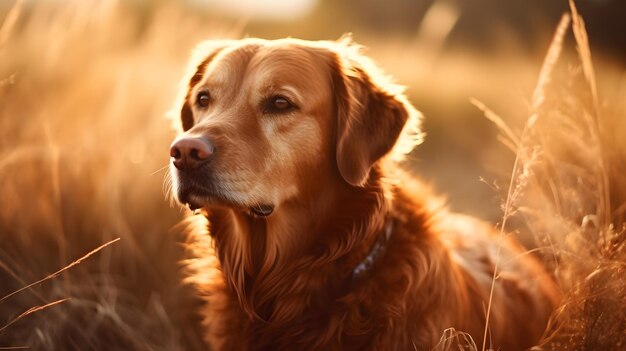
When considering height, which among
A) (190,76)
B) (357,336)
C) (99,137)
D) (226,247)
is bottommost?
(357,336)

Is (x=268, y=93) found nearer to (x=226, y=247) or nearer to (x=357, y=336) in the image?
(x=226, y=247)

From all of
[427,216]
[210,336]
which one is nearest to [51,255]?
[210,336]

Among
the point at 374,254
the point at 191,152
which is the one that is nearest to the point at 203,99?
the point at 191,152

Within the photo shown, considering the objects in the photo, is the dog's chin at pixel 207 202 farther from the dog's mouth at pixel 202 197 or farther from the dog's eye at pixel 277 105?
the dog's eye at pixel 277 105

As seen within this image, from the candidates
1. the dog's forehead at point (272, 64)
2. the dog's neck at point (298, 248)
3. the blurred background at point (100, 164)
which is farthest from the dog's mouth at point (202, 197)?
the blurred background at point (100, 164)

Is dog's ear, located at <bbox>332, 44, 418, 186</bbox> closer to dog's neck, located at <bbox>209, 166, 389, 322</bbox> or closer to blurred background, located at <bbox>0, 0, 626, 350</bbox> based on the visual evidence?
dog's neck, located at <bbox>209, 166, 389, 322</bbox>

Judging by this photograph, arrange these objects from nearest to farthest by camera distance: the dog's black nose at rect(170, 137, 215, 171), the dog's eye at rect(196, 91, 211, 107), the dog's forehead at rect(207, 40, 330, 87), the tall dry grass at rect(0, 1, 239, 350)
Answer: the dog's black nose at rect(170, 137, 215, 171), the dog's forehead at rect(207, 40, 330, 87), the dog's eye at rect(196, 91, 211, 107), the tall dry grass at rect(0, 1, 239, 350)

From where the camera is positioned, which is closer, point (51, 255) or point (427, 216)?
point (427, 216)

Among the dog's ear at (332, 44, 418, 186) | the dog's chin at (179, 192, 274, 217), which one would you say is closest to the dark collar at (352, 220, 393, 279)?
the dog's ear at (332, 44, 418, 186)

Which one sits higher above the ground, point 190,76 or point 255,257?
point 190,76

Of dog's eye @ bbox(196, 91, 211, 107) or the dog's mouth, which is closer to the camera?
the dog's mouth
